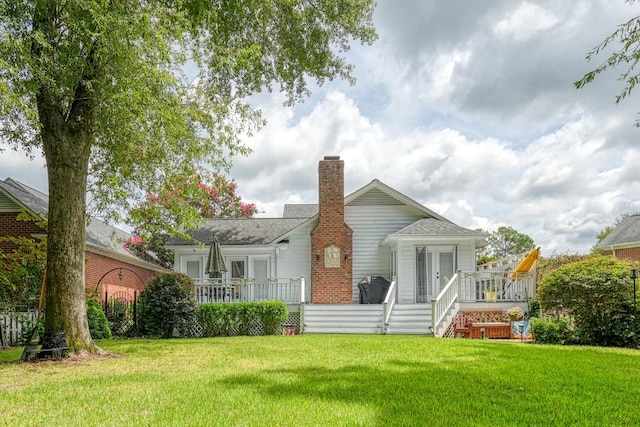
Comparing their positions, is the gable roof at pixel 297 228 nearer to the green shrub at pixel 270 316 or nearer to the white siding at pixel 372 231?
the white siding at pixel 372 231

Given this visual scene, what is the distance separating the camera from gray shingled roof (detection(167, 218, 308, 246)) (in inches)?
803

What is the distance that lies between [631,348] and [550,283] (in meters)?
2.28

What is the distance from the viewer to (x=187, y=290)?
611 inches

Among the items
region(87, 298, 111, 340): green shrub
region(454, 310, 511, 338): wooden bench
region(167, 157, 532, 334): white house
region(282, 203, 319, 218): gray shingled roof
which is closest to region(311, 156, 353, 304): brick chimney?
region(167, 157, 532, 334): white house

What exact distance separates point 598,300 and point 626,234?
22711 mm

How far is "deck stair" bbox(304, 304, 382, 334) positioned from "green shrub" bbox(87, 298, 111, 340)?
6138 millimetres

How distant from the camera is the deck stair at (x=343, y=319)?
16375 millimetres

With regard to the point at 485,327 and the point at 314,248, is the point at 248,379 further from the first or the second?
the point at 314,248

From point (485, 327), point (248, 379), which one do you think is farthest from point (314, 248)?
point (248, 379)

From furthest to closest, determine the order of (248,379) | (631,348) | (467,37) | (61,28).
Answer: (467,37) < (631,348) < (61,28) < (248,379)

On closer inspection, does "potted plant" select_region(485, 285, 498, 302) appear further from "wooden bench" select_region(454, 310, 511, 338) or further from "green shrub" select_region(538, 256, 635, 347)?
"green shrub" select_region(538, 256, 635, 347)

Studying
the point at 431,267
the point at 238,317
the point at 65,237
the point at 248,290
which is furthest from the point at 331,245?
the point at 65,237

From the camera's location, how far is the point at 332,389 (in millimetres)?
6117

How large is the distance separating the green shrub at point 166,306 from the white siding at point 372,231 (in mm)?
7111
